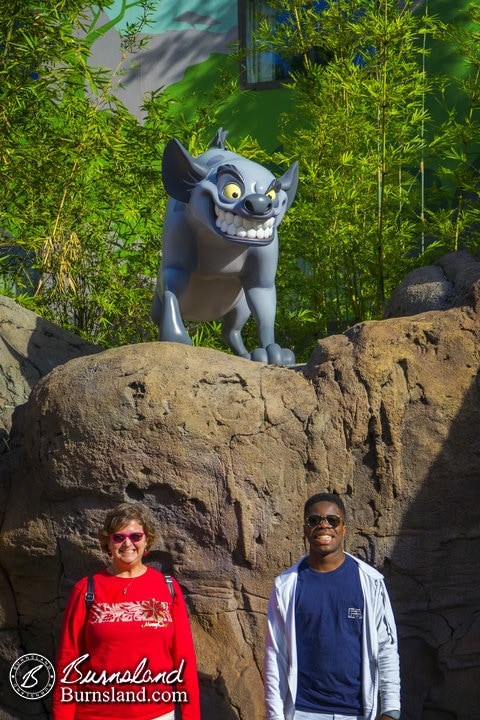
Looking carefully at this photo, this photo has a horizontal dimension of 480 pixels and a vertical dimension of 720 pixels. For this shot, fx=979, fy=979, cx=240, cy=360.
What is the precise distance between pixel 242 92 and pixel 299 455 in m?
4.32

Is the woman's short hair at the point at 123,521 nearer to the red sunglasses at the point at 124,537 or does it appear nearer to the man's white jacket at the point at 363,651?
the red sunglasses at the point at 124,537

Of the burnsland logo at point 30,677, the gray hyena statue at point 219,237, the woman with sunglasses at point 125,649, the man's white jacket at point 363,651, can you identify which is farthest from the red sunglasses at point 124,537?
the gray hyena statue at point 219,237

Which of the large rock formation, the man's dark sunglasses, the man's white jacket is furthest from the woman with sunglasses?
the large rock formation

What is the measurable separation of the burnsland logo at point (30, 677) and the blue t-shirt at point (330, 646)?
145 centimetres

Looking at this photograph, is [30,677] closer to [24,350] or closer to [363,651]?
[363,651]

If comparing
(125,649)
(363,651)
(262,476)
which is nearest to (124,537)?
(125,649)

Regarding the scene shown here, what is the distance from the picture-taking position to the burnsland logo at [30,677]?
11.5 ft

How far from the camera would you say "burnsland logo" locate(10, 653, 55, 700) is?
3512 millimetres

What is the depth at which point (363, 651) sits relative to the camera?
7.82 ft

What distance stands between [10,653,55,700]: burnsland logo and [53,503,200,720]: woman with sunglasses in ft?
4.05

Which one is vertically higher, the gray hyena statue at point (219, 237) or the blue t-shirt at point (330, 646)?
the gray hyena statue at point (219, 237)

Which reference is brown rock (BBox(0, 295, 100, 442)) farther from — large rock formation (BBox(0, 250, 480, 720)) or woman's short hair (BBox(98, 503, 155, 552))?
woman's short hair (BBox(98, 503, 155, 552))

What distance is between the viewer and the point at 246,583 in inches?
128

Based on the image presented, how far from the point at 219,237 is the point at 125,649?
1.87 m
